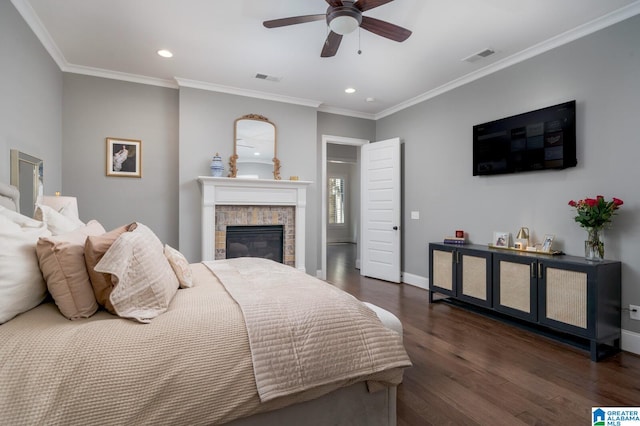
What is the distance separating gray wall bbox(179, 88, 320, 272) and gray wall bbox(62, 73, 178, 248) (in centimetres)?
23

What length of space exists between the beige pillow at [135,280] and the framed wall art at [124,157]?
322cm

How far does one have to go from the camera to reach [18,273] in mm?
1194

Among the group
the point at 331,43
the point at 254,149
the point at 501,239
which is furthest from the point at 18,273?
the point at 501,239

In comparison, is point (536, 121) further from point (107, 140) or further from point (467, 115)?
point (107, 140)

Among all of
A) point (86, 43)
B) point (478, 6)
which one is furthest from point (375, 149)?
point (86, 43)

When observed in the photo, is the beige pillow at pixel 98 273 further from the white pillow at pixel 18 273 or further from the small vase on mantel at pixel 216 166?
the small vase on mantel at pixel 216 166

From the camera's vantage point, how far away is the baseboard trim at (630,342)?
101 inches

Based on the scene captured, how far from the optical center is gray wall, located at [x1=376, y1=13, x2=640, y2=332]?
265 centimetres

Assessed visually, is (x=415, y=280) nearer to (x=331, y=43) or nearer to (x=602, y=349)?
(x=602, y=349)

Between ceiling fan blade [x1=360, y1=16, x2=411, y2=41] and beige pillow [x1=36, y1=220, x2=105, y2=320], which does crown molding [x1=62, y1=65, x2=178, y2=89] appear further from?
beige pillow [x1=36, y1=220, x2=105, y2=320]

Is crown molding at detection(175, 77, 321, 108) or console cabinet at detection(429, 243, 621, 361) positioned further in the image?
crown molding at detection(175, 77, 321, 108)

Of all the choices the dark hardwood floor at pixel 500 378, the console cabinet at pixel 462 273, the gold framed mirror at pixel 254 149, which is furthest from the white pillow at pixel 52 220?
the console cabinet at pixel 462 273

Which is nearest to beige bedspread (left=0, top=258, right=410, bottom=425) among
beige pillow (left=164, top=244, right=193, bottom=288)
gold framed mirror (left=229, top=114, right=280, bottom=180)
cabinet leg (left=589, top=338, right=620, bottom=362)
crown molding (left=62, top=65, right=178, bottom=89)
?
beige pillow (left=164, top=244, right=193, bottom=288)

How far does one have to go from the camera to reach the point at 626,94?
2.67 metres
